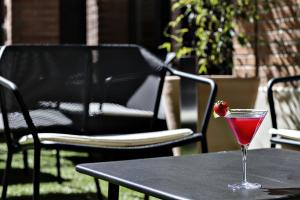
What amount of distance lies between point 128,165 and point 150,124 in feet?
5.10

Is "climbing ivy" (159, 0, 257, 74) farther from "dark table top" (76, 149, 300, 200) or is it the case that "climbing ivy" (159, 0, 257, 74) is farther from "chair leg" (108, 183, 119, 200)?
"chair leg" (108, 183, 119, 200)

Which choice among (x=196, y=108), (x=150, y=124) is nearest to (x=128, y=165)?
(x=150, y=124)

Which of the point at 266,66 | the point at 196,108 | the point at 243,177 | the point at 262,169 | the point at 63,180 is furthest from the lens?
the point at 266,66

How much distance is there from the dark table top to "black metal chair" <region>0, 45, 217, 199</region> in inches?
42.6

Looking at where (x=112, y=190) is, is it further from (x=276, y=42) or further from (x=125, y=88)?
(x=276, y=42)

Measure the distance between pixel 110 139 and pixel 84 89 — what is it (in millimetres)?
784

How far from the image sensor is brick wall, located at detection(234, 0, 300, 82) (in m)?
4.97

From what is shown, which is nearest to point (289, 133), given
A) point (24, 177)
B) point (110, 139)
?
point (110, 139)

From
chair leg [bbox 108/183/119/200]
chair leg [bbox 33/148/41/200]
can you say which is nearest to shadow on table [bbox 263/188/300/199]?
chair leg [bbox 108/183/119/200]

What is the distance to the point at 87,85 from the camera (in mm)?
3986

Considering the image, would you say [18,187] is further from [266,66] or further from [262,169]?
[262,169]

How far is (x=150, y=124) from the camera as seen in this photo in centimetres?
400

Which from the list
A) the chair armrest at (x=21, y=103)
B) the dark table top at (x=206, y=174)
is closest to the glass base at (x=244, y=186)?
the dark table top at (x=206, y=174)

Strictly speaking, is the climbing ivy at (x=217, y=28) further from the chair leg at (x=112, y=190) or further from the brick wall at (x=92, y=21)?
the chair leg at (x=112, y=190)
